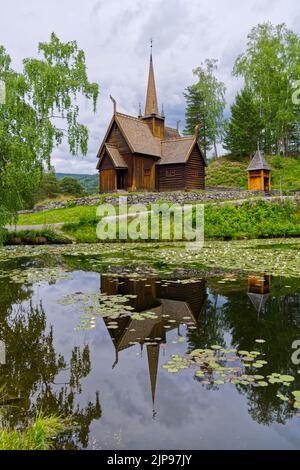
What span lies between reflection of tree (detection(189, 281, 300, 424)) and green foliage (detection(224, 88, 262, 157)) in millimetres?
38574

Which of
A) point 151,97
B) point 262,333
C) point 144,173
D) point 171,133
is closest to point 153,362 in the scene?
→ point 262,333

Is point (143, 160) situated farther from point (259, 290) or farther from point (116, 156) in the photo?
point (259, 290)

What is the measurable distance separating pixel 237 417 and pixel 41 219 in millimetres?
22658

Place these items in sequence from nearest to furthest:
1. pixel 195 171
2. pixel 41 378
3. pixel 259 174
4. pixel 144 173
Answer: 1. pixel 41 378
2. pixel 144 173
3. pixel 195 171
4. pixel 259 174

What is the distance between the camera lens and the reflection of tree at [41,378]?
3.63 m

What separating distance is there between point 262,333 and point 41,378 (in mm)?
3344

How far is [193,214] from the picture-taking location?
22469 millimetres

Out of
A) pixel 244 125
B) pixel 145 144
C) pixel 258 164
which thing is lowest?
pixel 258 164

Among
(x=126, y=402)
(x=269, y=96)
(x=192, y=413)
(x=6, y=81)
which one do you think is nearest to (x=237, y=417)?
(x=192, y=413)

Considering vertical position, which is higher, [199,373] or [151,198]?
[151,198]

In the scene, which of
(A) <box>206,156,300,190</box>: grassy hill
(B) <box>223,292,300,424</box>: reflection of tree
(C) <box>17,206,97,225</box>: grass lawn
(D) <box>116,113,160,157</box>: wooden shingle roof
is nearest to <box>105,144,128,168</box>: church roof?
(D) <box>116,113,160,157</box>: wooden shingle roof

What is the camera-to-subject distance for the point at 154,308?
23.6 ft

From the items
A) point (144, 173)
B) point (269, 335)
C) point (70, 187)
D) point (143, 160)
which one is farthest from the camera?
point (70, 187)

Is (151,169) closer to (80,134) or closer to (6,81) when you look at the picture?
(80,134)
